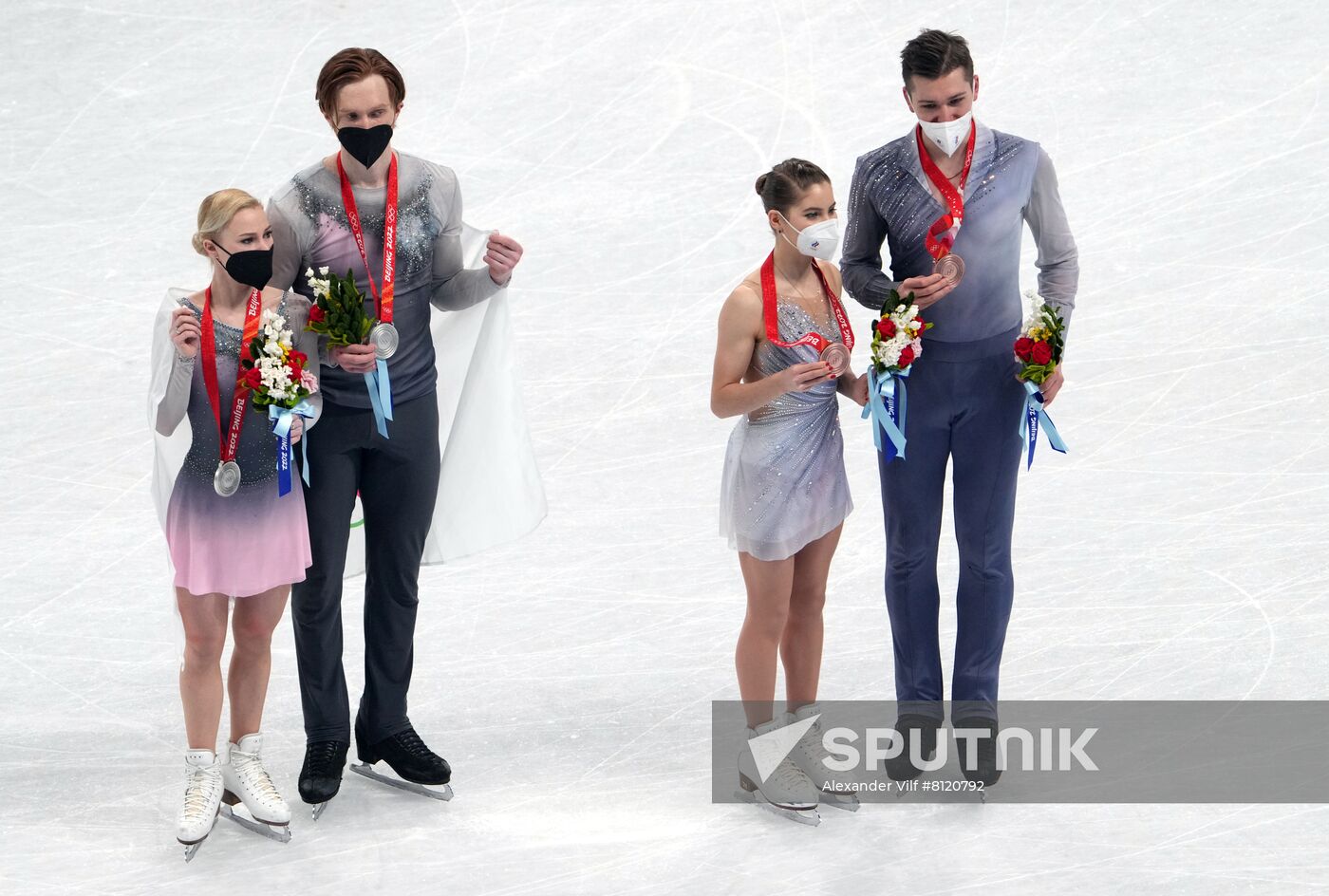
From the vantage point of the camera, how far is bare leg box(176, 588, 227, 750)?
5664 mm

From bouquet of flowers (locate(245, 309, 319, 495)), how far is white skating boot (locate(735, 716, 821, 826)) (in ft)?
5.78

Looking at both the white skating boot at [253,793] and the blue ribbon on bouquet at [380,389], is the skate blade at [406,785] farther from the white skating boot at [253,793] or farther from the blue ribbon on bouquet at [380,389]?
the blue ribbon on bouquet at [380,389]

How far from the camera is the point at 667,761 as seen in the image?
6336mm

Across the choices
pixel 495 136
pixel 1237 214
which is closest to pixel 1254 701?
pixel 1237 214

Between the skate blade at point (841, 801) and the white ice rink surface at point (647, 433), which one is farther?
the skate blade at point (841, 801)

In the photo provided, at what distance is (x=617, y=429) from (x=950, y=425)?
3207mm

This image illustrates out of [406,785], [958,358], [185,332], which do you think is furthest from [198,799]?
[958,358]

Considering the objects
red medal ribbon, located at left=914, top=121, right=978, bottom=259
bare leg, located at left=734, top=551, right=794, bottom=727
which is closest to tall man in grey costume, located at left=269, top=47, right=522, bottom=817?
bare leg, located at left=734, top=551, right=794, bottom=727

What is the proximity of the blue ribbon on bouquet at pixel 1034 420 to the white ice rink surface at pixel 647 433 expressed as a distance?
1.14m

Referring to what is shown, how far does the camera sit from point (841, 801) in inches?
233

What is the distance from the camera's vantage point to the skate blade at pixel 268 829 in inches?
228

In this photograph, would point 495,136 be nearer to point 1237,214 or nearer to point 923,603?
point 1237,214

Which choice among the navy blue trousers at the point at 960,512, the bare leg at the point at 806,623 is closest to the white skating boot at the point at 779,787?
the bare leg at the point at 806,623

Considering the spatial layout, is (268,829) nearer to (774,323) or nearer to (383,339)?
(383,339)
